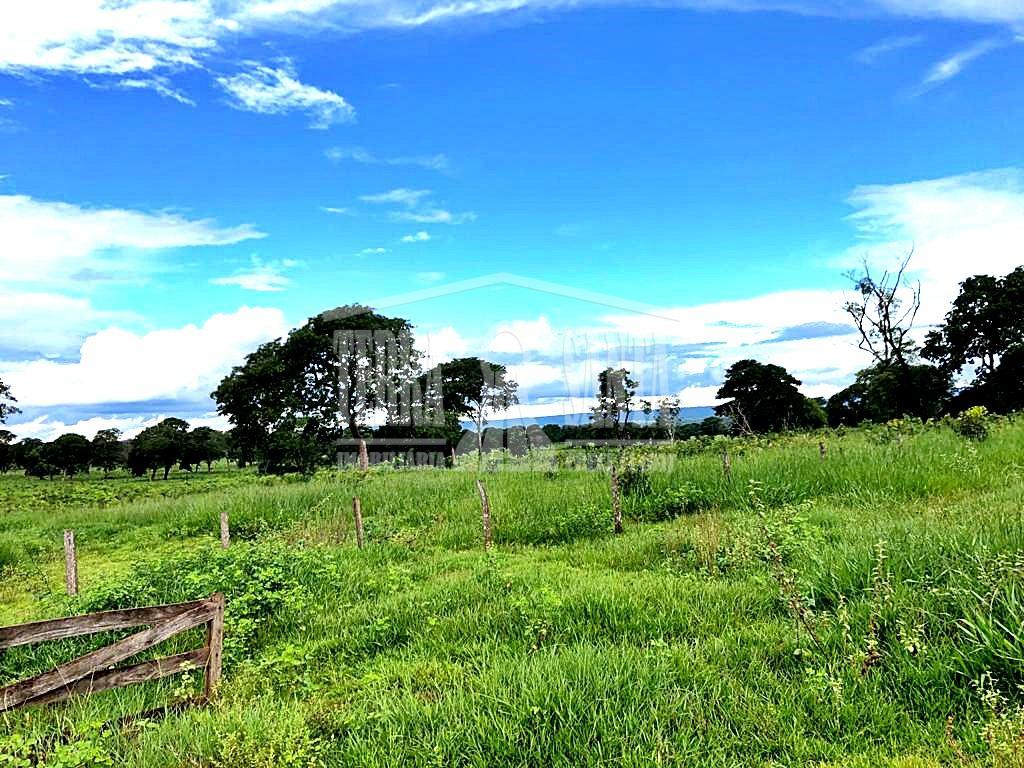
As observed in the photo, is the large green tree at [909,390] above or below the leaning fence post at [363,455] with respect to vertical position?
above

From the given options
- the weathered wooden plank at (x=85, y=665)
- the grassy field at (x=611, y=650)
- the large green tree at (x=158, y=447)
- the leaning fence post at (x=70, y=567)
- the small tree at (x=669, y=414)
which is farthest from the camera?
the large green tree at (x=158, y=447)

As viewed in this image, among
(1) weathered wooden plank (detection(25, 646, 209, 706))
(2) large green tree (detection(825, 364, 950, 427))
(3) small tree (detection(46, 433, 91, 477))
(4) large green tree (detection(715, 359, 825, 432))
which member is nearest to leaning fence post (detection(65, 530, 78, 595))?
(1) weathered wooden plank (detection(25, 646, 209, 706))

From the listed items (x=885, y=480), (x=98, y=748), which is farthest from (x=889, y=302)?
(x=98, y=748)

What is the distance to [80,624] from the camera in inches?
206

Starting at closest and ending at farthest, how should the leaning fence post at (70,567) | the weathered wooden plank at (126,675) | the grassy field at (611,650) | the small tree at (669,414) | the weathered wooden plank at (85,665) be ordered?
the grassy field at (611,650) → the weathered wooden plank at (85,665) → the weathered wooden plank at (126,675) → the leaning fence post at (70,567) → the small tree at (669,414)

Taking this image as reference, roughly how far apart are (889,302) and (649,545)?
3538 cm

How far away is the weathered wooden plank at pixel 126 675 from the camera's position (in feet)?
17.1

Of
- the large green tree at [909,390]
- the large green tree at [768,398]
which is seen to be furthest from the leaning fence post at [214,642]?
the large green tree at [768,398]

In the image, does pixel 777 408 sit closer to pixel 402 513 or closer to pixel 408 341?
pixel 408 341

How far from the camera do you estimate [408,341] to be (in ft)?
117

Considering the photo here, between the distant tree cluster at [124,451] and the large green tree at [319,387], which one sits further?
the distant tree cluster at [124,451]

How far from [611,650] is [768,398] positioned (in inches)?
1980

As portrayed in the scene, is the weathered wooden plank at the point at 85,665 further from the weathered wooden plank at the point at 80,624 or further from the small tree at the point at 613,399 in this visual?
the small tree at the point at 613,399

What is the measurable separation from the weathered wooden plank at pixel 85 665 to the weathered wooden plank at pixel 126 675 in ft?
0.25
